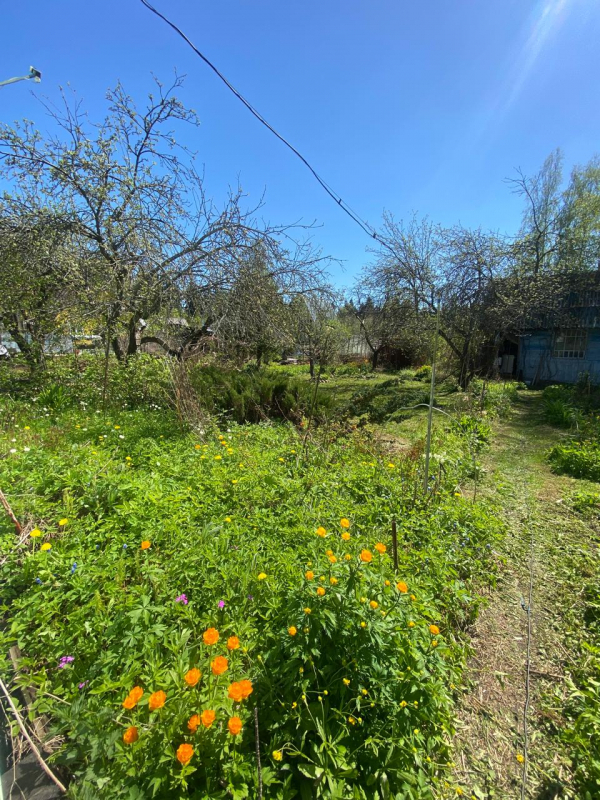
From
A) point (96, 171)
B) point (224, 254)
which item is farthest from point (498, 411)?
point (96, 171)

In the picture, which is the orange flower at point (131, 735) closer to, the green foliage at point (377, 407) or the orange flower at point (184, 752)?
the orange flower at point (184, 752)

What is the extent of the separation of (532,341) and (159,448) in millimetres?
15291

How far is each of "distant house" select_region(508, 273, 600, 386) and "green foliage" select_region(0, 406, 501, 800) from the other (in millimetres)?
12645

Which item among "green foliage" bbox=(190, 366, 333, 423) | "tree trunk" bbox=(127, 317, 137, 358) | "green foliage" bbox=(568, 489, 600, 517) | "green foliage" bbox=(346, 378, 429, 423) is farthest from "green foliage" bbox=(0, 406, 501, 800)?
"tree trunk" bbox=(127, 317, 137, 358)

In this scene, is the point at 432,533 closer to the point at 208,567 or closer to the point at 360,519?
the point at 360,519

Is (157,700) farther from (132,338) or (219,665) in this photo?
(132,338)

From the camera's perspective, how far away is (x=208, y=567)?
1.74 m

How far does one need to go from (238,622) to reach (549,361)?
1547 centimetres

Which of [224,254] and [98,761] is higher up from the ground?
[224,254]

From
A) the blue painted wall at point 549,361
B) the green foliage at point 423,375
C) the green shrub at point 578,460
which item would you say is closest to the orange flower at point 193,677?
the green shrub at point 578,460

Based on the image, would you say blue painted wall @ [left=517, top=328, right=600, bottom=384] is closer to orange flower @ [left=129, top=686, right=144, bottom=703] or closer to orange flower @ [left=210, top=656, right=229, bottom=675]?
orange flower @ [left=210, top=656, right=229, bottom=675]

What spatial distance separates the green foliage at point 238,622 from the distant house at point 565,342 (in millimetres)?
12645

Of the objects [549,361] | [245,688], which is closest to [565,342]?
[549,361]

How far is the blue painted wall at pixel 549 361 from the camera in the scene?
1165 centimetres
